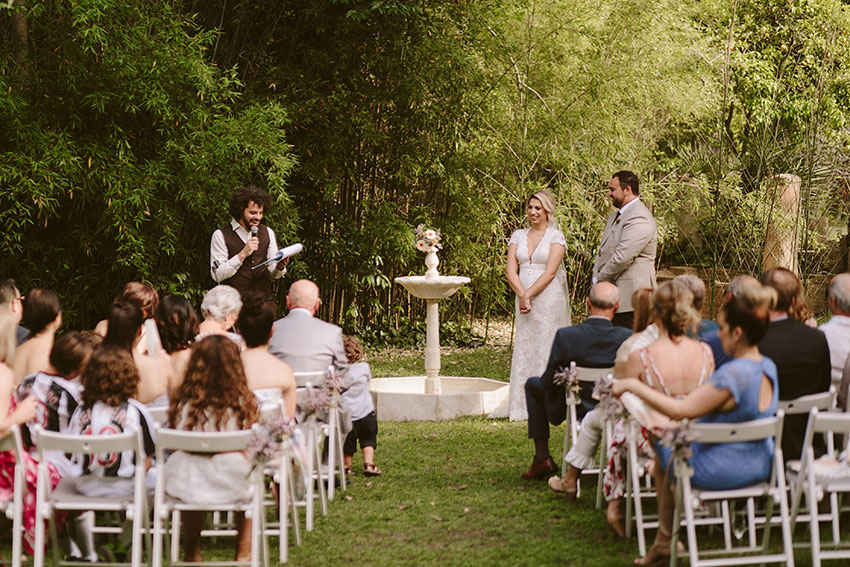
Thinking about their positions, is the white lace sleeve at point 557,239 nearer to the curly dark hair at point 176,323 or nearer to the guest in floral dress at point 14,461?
the curly dark hair at point 176,323

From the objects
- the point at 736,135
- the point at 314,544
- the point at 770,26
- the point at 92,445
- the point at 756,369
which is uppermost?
the point at 770,26

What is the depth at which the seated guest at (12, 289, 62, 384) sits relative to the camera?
4543mm

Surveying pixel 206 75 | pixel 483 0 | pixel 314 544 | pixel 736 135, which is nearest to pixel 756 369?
pixel 314 544

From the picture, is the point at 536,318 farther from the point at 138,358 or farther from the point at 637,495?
the point at 138,358

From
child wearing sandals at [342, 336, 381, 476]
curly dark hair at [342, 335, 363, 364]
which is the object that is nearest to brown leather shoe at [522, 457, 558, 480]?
child wearing sandals at [342, 336, 381, 476]

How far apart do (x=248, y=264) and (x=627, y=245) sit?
235cm

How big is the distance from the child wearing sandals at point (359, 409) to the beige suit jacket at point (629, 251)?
1.83 m

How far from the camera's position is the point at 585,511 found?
493cm

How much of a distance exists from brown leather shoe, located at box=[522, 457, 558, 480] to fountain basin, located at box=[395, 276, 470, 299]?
2.09 m

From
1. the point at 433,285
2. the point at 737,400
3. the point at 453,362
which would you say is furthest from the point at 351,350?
the point at 453,362

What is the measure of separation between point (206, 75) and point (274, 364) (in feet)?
14.5

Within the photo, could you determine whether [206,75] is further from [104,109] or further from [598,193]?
[598,193]

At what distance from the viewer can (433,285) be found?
24.5 ft

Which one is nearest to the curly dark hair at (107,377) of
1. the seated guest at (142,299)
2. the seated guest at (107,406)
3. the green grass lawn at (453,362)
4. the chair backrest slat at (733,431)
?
the seated guest at (107,406)
